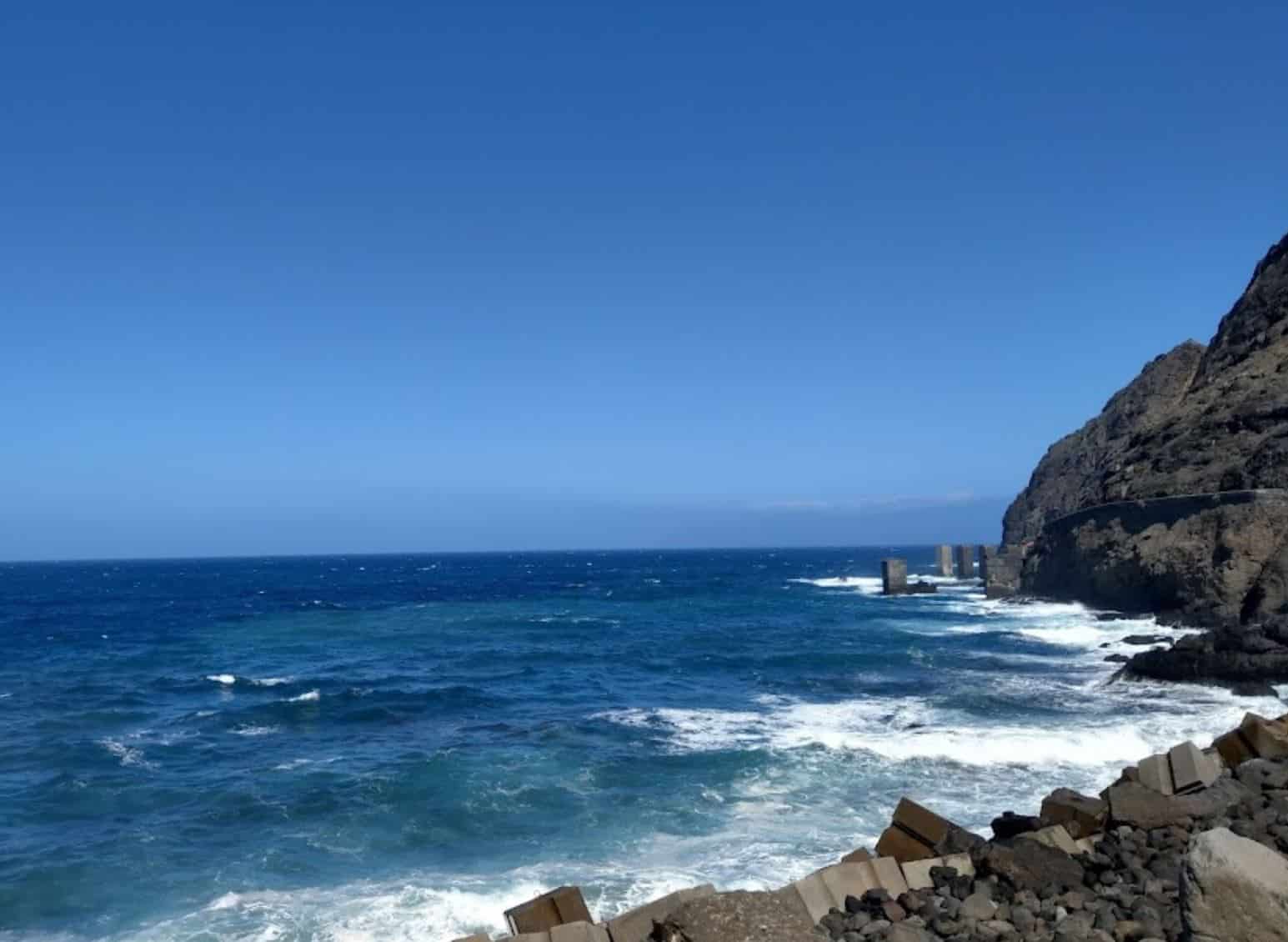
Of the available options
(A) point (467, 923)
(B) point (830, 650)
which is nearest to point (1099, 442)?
(B) point (830, 650)

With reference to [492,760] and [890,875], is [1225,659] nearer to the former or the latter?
[492,760]

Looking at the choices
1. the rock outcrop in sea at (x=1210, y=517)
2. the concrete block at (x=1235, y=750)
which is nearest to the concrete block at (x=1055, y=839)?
the concrete block at (x=1235, y=750)

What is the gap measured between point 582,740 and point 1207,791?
14706mm

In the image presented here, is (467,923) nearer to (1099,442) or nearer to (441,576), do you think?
(1099,442)

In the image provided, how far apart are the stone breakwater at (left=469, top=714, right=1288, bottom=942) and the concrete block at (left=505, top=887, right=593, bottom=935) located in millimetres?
12

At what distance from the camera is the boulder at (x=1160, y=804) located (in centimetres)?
1275

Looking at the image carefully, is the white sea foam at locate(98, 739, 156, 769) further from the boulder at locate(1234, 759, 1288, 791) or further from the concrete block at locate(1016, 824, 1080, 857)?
the boulder at locate(1234, 759, 1288, 791)

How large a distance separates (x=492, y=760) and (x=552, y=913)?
529 inches

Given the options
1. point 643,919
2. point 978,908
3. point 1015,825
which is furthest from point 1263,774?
point 643,919

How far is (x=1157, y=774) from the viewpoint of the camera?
13570 mm

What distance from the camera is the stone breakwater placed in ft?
23.1

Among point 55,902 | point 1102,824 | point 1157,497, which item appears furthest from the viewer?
point 1157,497

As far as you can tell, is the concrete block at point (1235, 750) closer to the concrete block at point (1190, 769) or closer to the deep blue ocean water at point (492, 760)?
the concrete block at point (1190, 769)

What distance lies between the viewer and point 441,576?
130875 millimetres
